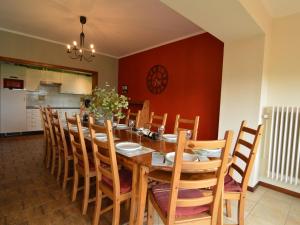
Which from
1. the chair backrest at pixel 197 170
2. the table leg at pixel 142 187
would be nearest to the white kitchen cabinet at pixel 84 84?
the table leg at pixel 142 187

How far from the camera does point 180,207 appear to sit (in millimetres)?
1228

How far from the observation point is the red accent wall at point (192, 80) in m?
3.38

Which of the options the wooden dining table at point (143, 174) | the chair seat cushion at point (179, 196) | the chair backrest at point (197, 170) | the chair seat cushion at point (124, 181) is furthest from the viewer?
the chair seat cushion at point (124, 181)

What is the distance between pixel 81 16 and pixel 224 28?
7.51ft

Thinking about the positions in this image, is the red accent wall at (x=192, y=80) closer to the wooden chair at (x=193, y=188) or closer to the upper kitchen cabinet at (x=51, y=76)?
the wooden chair at (x=193, y=188)

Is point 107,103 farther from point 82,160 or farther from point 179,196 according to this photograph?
point 179,196

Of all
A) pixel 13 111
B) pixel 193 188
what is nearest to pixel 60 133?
pixel 193 188

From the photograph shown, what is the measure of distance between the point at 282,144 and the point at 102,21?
3380 millimetres

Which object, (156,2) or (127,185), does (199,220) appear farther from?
(156,2)

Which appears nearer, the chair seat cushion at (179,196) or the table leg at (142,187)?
the chair seat cushion at (179,196)

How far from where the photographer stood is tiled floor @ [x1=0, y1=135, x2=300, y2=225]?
69.0 inches

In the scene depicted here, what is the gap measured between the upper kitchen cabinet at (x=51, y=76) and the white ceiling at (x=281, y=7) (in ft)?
17.8

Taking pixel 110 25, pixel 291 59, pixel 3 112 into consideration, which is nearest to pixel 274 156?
pixel 291 59

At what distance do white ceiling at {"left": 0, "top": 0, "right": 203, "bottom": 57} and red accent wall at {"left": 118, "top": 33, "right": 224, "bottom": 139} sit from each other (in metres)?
0.25
